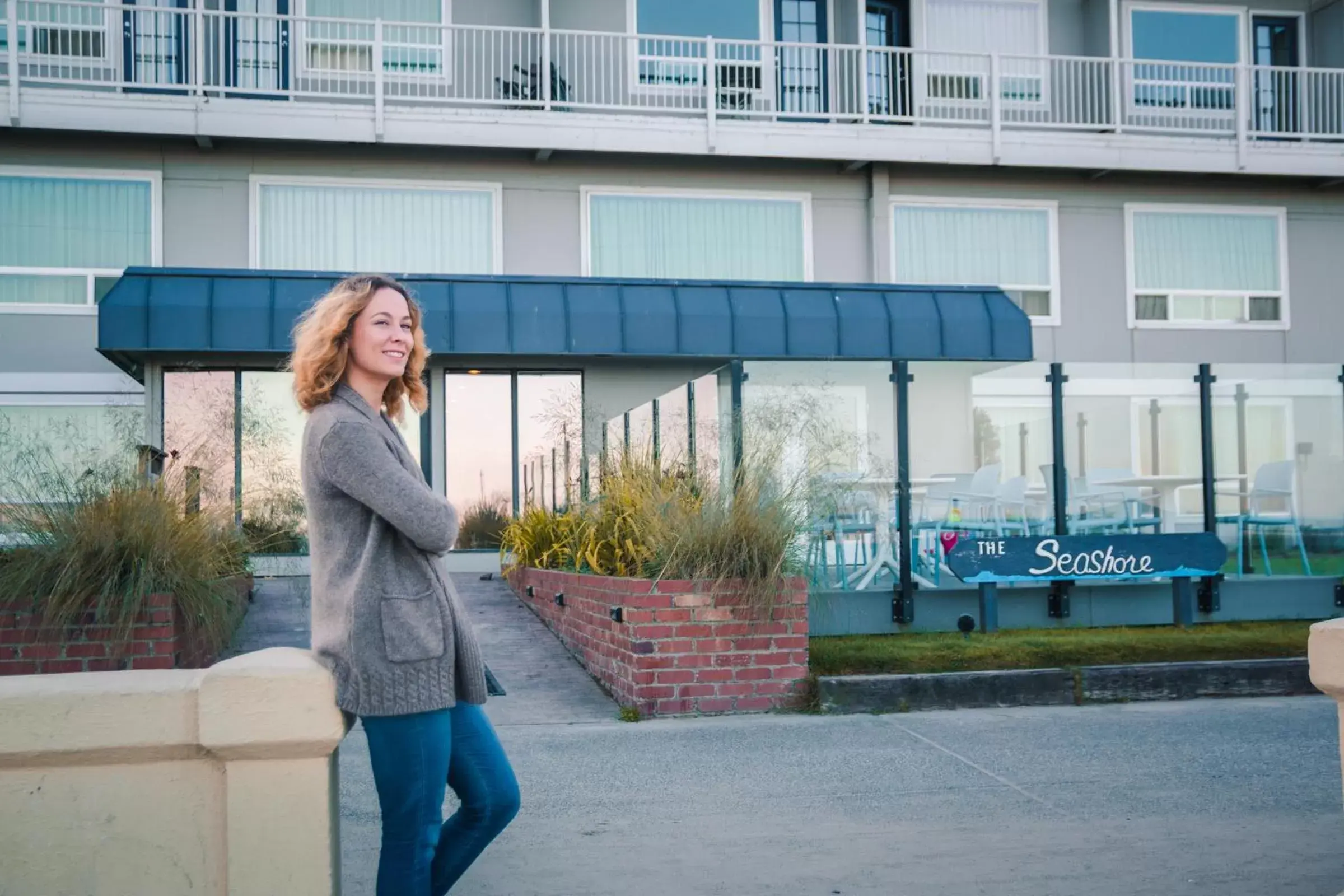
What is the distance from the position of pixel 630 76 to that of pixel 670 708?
11.5 m

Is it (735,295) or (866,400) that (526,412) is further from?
(866,400)

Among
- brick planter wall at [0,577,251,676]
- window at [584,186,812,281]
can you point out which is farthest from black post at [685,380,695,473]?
window at [584,186,812,281]

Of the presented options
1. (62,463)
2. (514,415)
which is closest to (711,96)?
(514,415)

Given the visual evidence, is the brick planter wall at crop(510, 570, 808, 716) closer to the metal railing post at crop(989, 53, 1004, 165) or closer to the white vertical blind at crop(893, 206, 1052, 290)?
the white vertical blind at crop(893, 206, 1052, 290)

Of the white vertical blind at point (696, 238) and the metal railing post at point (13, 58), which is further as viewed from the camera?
the white vertical blind at point (696, 238)

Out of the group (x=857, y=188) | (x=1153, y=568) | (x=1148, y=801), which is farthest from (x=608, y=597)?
(x=857, y=188)

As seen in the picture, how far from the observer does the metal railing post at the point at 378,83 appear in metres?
15.1

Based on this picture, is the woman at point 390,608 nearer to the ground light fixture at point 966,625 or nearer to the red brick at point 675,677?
the red brick at point 675,677

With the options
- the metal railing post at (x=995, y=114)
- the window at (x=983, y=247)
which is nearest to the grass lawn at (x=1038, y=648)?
the window at (x=983, y=247)

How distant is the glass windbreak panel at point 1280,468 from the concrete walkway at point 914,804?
276 centimetres

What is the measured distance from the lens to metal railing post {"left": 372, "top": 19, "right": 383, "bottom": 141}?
594 inches

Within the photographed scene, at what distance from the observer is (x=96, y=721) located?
275 cm

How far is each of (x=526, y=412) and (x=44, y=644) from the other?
8.96 meters

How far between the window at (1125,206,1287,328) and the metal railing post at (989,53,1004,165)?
97.6 inches
